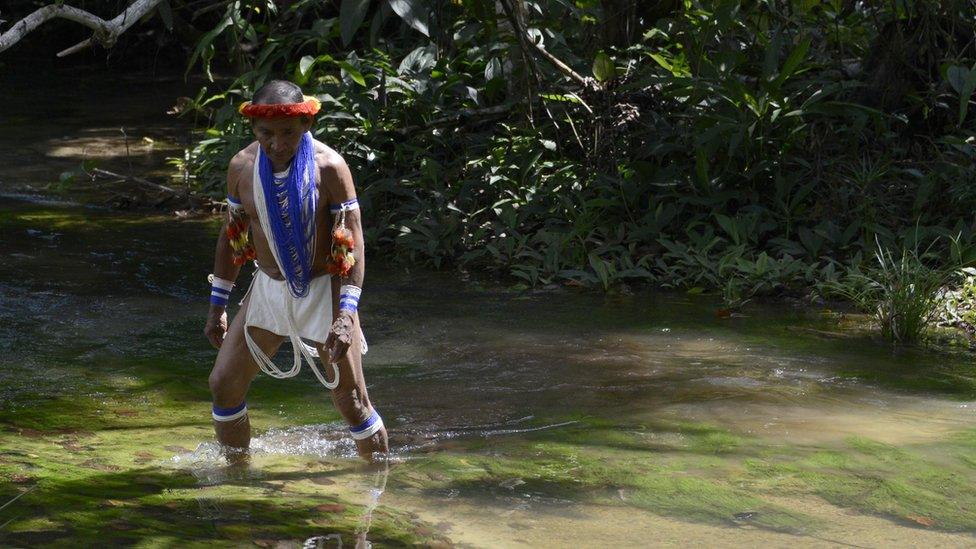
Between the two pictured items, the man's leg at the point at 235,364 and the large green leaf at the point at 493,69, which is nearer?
the man's leg at the point at 235,364

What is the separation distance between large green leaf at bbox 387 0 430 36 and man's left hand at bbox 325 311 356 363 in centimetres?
169

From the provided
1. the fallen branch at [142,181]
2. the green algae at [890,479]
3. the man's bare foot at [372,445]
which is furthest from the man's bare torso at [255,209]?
the fallen branch at [142,181]

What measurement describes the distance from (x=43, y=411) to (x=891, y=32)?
6513mm

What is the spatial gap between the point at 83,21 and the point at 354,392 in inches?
70.8

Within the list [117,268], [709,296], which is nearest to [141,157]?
[117,268]

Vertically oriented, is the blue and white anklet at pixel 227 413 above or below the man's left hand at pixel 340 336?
below

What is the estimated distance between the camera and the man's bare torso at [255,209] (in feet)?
13.5

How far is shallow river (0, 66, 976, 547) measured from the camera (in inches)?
148

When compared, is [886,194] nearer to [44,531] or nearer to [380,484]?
[380,484]

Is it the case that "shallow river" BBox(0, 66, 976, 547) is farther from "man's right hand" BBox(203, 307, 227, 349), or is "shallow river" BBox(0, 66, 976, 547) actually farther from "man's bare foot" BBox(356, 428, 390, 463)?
"man's right hand" BBox(203, 307, 227, 349)

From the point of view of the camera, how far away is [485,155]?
9344mm

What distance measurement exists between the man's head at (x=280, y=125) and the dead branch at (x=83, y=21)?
97 cm

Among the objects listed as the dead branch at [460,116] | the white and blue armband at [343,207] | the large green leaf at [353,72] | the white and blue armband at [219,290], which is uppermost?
the large green leaf at [353,72]

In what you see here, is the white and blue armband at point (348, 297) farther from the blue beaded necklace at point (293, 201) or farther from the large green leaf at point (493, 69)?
the large green leaf at point (493, 69)
